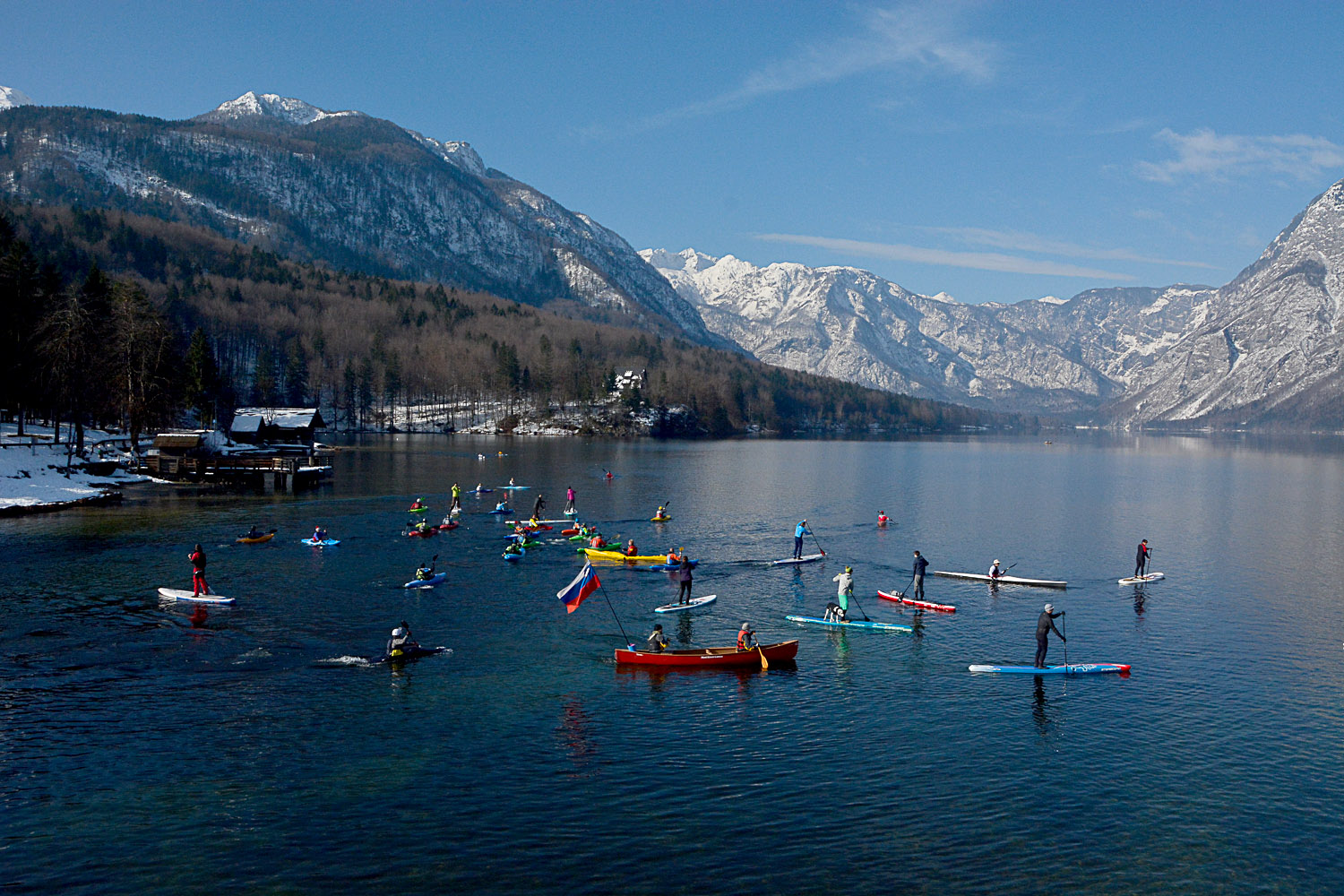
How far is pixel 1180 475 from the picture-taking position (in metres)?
170

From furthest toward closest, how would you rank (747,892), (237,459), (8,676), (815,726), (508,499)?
1. (237,459)
2. (508,499)
3. (8,676)
4. (815,726)
5. (747,892)

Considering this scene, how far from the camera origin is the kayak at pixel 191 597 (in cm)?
5009

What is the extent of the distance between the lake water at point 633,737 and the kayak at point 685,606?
1240 mm

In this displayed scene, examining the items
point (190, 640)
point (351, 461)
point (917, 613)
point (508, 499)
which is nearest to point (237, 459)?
point (351, 461)

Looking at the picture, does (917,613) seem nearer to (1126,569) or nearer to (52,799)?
(1126,569)

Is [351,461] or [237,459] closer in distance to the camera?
[237,459]

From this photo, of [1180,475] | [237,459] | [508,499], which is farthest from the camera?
[1180,475]

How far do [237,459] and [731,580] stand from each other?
3464 inches

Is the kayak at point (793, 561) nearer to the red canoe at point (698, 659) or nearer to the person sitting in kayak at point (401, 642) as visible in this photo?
the red canoe at point (698, 659)

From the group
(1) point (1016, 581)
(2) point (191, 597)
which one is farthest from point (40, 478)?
(1) point (1016, 581)

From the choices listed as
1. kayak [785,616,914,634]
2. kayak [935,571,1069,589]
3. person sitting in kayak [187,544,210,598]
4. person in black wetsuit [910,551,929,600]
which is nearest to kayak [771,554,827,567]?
kayak [935,571,1069,589]

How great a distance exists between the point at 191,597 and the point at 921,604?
4458cm

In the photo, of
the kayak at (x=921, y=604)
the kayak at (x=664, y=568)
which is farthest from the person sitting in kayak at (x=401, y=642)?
the kayak at (x=921, y=604)

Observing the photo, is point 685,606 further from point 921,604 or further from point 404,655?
point 404,655
